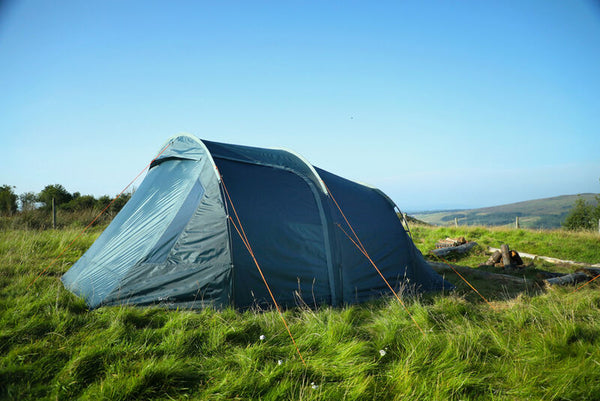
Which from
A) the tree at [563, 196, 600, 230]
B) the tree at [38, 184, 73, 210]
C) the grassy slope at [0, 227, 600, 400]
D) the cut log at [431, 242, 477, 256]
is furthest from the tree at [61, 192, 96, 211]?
the tree at [563, 196, 600, 230]

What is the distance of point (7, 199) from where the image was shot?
48.9 ft

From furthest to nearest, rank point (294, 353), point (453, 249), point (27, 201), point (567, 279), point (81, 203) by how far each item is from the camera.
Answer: point (81, 203), point (27, 201), point (453, 249), point (567, 279), point (294, 353)

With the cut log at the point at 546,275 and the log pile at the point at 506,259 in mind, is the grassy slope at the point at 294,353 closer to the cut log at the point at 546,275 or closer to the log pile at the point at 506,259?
the cut log at the point at 546,275

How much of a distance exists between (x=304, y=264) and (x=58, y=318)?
2.87 meters

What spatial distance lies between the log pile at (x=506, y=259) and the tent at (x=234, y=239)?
160 inches

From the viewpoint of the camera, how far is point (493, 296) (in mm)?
5691

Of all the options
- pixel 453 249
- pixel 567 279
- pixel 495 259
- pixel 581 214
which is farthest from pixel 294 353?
pixel 581 214

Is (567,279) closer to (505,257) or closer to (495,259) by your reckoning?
(505,257)

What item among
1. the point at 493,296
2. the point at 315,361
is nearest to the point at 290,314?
the point at 315,361

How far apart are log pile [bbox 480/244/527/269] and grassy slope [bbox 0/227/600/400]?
4327mm

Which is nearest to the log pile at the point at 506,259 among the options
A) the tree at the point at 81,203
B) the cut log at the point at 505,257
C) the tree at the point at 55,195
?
the cut log at the point at 505,257

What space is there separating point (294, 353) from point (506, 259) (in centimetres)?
740

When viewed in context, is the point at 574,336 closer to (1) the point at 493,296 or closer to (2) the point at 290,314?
(1) the point at 493,296

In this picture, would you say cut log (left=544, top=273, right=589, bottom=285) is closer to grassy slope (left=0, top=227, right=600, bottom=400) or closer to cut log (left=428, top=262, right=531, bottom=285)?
cut log (left=428, top=262, right=531, bottom=285)
